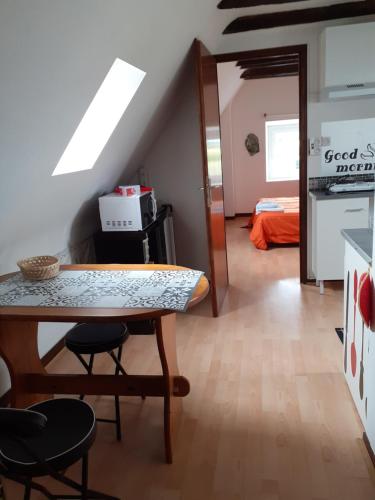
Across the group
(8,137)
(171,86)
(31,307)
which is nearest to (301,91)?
(171,86)

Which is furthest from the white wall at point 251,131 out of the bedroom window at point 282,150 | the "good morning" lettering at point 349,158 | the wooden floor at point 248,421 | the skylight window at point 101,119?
the skylight window at point 101,119

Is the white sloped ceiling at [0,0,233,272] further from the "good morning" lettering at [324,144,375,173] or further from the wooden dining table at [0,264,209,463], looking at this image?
the "good morning" lettering at [324,144,375,173]

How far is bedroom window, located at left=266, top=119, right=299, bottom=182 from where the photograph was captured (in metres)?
7.08

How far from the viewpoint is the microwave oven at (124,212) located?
10.1 ft

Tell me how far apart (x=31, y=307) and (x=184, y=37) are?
2.10m

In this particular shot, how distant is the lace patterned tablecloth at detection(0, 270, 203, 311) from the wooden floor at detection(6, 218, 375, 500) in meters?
0.80

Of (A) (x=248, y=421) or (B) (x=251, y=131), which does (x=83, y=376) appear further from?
(B) (x=251, y=131)

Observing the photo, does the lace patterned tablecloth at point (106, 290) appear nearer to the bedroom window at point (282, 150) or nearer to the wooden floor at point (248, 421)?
the wooden floor at point (248, 421)

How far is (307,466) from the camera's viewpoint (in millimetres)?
1828

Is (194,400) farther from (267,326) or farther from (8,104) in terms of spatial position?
(8,104)

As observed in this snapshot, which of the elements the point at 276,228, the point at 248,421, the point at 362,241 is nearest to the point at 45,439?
the point at 248,421

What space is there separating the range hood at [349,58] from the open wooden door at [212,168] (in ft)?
3.00

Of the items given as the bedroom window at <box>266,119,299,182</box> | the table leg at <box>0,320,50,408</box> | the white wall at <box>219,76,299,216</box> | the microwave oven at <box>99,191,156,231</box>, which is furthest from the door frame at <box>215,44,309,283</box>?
the bedroom window at <box>266,119,299,182</box>

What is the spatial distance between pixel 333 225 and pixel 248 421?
198 cm
